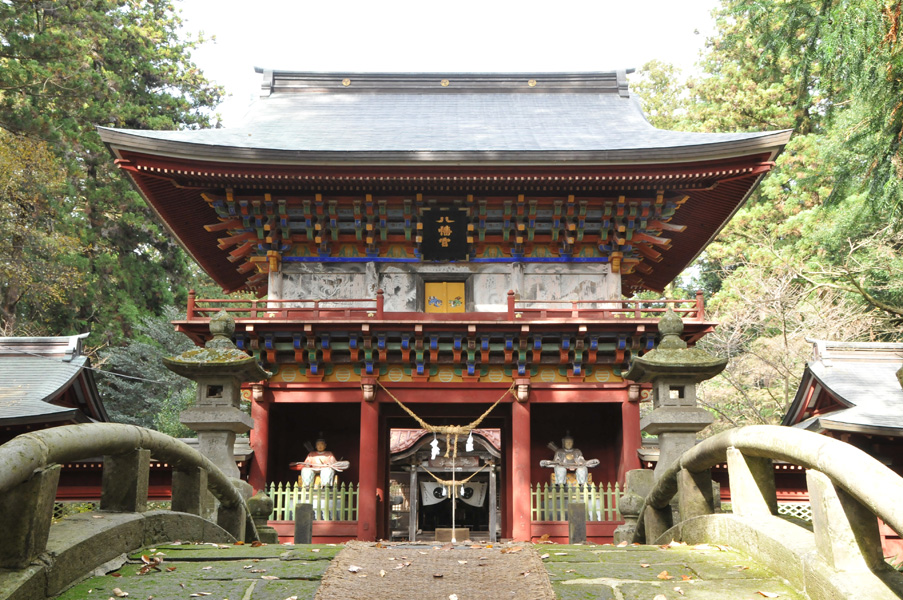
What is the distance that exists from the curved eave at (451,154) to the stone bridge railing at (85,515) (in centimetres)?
878

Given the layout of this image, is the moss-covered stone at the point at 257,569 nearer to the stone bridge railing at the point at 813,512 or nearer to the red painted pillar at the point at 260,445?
the stone bridge railing at the point at 813,512

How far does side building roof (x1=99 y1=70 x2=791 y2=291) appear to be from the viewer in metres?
14.8

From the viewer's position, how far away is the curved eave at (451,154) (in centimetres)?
1459

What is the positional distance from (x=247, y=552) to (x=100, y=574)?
3.79ft

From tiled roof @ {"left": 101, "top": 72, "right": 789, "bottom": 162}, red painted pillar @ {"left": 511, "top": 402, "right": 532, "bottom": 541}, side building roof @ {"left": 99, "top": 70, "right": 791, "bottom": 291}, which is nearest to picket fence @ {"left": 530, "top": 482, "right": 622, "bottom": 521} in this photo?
red painted pillar @ {"left": 511, "top": 402, "right": 532, "bottom": 541}

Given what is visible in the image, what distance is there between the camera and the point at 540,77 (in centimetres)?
2312

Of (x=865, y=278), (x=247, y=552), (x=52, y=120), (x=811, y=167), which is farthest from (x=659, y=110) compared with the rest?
(x=247, y=552)

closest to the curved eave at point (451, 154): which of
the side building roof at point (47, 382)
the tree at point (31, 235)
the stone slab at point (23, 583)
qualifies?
the side building roof at point (47, 382)

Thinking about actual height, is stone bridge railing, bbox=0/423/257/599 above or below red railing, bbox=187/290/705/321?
below

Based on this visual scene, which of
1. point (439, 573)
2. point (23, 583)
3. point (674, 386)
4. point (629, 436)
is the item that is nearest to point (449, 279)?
point (629, 436)

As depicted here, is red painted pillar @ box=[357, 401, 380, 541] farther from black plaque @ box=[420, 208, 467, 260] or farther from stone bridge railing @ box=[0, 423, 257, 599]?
stone bridge railing @ box=[0, 423, 257, 599]

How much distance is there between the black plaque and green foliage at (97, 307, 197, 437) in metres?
14.0

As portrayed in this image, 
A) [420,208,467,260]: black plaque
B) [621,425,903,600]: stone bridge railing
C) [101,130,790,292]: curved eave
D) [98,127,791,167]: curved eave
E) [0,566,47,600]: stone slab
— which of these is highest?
[98,127,791,167]: curved eave

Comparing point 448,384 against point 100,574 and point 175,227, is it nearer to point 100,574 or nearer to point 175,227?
point 175,227
